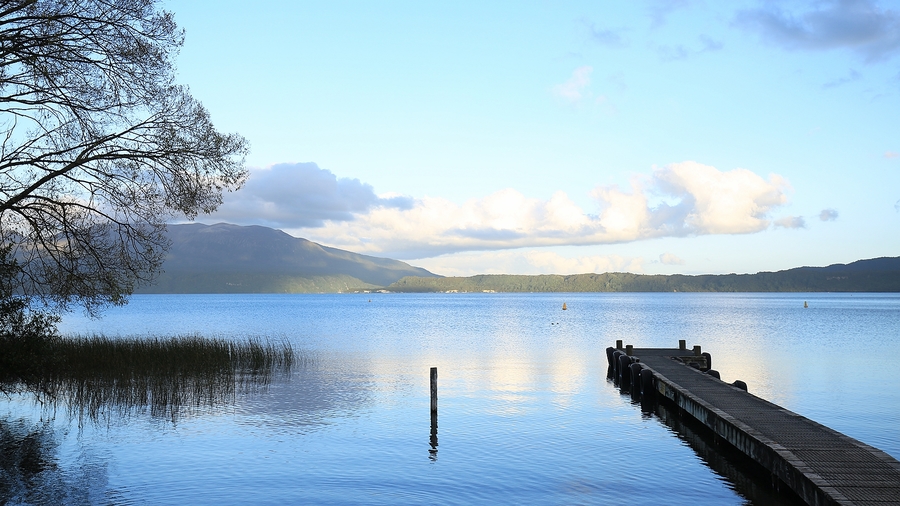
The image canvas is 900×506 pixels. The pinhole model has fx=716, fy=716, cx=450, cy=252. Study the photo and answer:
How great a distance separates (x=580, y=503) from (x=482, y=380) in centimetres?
1964

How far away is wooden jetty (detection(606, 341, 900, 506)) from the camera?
12.0 m

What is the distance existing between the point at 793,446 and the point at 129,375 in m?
23.9

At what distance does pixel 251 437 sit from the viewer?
1984 centimetres

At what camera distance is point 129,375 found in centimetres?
2830

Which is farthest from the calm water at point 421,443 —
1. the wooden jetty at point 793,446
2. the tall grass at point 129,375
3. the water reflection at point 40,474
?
the tall grass at point 129,375

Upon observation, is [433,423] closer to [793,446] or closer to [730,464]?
[730,464]

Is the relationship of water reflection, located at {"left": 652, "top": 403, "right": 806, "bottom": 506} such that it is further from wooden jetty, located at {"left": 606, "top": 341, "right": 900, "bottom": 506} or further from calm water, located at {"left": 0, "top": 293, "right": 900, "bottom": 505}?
wooden jetty, located at {"left": 606, "top": 341, "right": 900, "bottom": 506}

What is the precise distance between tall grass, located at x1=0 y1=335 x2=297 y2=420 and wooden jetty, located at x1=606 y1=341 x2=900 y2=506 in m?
16.2

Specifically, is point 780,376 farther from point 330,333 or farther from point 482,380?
point 330,333

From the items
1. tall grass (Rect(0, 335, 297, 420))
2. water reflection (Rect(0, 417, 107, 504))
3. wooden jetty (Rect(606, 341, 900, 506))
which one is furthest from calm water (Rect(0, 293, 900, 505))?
tall grass (Rect(0, 335, 297, 420))

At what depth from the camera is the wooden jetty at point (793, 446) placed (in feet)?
39.2

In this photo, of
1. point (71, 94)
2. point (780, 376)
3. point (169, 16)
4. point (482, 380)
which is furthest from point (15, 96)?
point (780, 376)

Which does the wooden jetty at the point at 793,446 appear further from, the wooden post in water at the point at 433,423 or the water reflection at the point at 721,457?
the wooden post in water at the point at 433,423

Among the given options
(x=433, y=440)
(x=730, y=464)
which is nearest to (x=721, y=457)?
(x=730, y=464)
